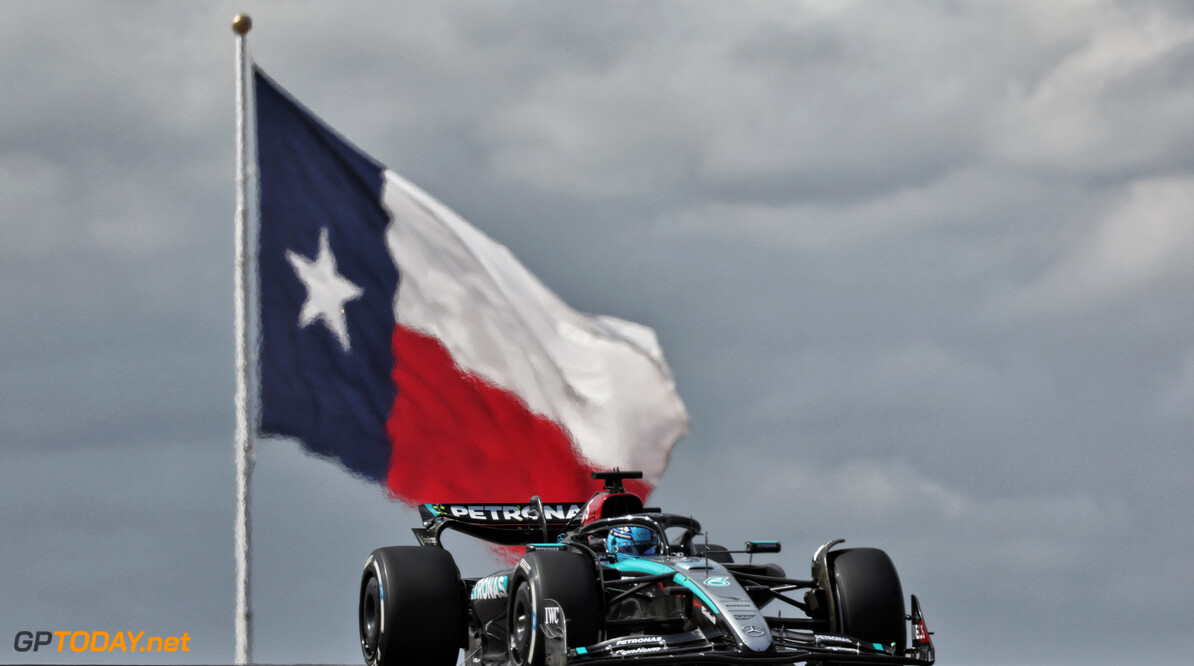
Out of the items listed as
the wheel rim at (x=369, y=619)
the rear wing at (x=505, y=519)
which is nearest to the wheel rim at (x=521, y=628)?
the wheel rim at (x=369, y=619)

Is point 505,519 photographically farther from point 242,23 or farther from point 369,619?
point 242,23

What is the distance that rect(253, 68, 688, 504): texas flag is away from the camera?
25625 millimetres

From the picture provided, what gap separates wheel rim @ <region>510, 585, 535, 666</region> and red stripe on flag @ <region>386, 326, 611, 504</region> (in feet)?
23.6

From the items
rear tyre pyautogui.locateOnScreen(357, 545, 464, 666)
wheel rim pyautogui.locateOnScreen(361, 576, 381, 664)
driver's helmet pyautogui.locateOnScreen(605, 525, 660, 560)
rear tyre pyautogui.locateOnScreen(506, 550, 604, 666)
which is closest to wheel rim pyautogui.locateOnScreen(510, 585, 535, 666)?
rear tyre pyautogui.locateOnScreen(506, 550, 604, 666)

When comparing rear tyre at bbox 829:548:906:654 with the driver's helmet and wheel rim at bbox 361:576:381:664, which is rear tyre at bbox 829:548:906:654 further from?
wheel rim at bbox 361:576:381:664

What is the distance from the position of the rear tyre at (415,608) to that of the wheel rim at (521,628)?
1.46 m

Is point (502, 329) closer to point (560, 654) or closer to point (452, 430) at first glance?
point (452, 430)

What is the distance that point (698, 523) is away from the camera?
21.9m

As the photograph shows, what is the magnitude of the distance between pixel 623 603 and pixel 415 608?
2396 millimetres

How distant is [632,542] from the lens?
2066cm

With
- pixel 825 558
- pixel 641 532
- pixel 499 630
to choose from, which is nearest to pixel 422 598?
pixel 499 630

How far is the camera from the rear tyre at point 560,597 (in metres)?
18.0

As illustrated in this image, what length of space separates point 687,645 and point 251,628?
848 cm

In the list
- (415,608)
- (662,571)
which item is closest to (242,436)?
(415,608)
